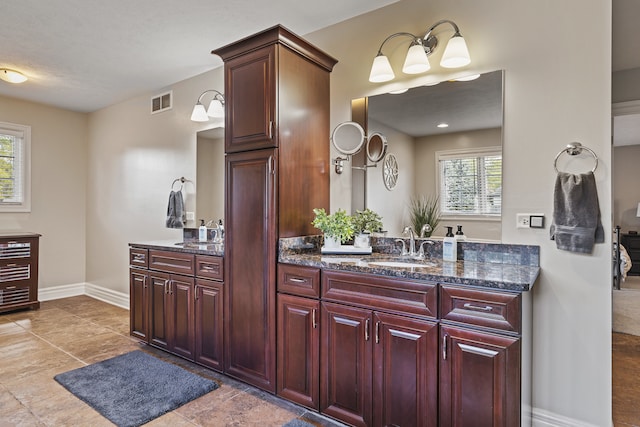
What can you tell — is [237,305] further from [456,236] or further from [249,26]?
[249,26]

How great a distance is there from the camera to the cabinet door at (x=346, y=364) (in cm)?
194

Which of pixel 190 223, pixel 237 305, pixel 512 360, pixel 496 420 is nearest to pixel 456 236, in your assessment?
pixel 512 360

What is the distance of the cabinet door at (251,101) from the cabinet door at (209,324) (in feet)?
3.44

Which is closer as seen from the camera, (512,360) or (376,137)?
(512,360)

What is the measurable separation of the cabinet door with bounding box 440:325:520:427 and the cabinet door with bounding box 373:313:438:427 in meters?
0.06

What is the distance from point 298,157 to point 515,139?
1365 mm

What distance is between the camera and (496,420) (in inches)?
61.5

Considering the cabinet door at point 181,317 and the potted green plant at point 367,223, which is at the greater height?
the potted green plant at point 367,223

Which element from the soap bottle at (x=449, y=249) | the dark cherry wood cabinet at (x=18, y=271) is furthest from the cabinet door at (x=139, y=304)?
the soap bottle at (x=449, y=249)

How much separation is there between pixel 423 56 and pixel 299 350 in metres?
2.00

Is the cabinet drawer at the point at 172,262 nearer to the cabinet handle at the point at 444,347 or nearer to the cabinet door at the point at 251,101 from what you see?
the cabinet door at the point at 251,101

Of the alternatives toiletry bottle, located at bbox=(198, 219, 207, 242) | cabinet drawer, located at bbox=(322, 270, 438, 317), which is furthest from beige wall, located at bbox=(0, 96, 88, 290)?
cabinet drawer, located at bbox=(322, 270, 438, 317)

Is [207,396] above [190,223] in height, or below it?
below

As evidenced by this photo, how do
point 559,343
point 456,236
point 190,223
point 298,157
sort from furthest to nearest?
1. point 190,223
2. point 298,157
3. point 456,236
4. point 559,343
